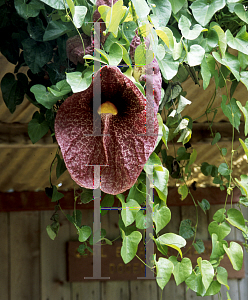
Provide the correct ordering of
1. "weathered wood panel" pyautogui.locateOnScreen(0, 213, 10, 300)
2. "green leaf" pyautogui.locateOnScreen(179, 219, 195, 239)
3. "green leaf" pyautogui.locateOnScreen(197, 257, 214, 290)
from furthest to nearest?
1. "weathered wood panel" pyautogui.locateOnScreen(0, 213, 10, 300)
2. "green leaf" pyautogui.locateOnScreen(179, 219, 195, 239)
3. "green leaf" pyautogui.locateOnScreen(197, 257, 214, 290)

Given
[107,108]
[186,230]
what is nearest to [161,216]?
[107,108]

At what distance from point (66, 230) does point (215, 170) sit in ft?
5.11

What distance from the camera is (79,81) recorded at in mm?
497

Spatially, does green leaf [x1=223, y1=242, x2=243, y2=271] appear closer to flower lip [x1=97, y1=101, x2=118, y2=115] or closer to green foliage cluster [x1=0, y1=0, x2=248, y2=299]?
green foliage cluster [x1=0, y1=0, x2=248, y2=299]

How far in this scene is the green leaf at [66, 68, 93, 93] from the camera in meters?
0.49

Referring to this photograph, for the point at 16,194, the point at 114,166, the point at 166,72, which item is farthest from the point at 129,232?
the point at 16,194

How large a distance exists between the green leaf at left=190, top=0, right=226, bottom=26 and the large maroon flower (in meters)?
0.27

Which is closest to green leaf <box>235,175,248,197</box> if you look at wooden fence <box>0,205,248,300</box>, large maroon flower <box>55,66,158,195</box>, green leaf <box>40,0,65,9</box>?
large maroon flower <box>55,66,158,195</box>

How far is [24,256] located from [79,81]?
221cm

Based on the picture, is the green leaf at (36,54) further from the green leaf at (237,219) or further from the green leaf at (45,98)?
the green leaf at (237,219)

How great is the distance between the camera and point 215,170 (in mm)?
1257

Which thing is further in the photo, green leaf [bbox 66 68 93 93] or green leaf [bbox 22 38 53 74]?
green leaf [bbox 22 38 53 74]

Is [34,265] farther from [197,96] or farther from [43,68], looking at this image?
[43,68]

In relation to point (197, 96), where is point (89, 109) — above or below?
above
